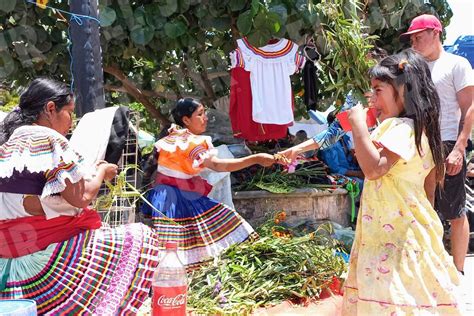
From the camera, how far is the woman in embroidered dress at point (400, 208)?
2.46 meters

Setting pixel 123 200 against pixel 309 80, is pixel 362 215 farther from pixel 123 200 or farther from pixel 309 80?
pixel 309 80

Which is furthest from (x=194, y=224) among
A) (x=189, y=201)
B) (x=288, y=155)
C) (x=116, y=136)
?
(x=116, y=136)

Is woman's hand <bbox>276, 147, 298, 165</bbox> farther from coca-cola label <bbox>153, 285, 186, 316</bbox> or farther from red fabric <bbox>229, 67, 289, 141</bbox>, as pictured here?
red fabric <bbox>229, 67, 289, 141</bbox>

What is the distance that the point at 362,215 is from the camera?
8.79ft

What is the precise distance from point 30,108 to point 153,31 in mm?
3334

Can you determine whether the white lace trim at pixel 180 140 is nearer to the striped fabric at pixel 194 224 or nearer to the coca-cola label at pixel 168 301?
the striped fabric at pixel 194 224

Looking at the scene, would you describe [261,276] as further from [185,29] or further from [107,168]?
[185,29]

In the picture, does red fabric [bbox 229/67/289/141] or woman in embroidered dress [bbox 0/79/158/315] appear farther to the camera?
red fabric [bbox 229/67/289/141]

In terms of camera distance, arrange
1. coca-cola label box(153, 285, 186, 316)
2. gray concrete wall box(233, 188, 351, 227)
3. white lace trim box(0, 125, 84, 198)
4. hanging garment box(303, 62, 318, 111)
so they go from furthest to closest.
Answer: hanging garment box(303, 62, 318, 111), gray concrete wall box(233, 188, 351, 227), white lace trim box(0, 125, 84, 198), coca-cola label box(153, 285, 186, 316)

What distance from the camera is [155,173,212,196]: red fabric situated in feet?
14.3

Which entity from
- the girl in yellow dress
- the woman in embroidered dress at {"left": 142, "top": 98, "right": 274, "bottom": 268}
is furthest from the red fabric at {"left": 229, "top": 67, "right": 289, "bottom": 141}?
the girl in yellow dress

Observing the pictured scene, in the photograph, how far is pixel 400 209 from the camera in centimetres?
255

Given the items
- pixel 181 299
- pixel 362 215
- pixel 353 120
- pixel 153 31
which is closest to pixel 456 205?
pixel 362 215

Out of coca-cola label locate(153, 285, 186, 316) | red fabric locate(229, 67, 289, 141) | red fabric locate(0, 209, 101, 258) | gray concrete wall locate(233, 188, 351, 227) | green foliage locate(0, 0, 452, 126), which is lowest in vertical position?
coca-cola label locate(153, 285, 186, 316)
